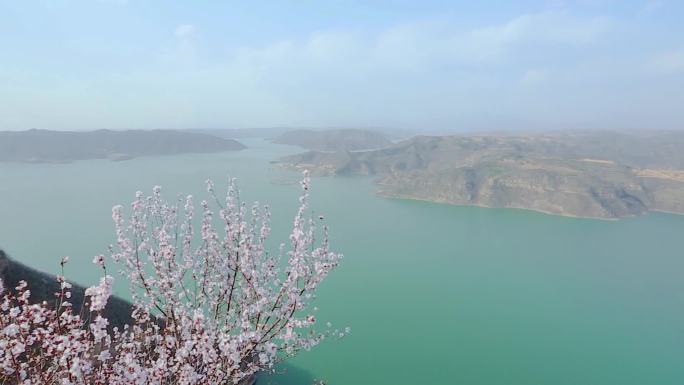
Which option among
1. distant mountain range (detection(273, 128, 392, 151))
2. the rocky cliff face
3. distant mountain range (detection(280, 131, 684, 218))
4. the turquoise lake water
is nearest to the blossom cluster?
the rocky cliff face

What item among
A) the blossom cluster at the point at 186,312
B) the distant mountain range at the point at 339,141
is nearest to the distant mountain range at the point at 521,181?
the distant mountain range at the point at 339,141

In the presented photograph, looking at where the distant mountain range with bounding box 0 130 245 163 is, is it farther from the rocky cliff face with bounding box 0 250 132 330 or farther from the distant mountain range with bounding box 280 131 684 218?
the rocky cliff face with bounding box 0 250 132 330

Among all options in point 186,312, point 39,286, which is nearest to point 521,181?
point 39,286

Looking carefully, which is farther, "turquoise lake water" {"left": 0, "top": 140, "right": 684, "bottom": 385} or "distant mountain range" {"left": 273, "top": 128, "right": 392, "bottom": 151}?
"distant mountain range" {"left": 273, "top": 128, "right": 392, "bottom": 151}

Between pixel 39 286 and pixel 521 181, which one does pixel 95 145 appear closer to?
pixel 521 181

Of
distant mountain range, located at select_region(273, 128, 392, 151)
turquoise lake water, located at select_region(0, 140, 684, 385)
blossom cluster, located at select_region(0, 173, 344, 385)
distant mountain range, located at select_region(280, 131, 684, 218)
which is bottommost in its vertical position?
turquoise lake water, located at select_region(0, 140, 684, 385)

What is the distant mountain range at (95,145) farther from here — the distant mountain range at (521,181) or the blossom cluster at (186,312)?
the blossom cluster at (186,312)

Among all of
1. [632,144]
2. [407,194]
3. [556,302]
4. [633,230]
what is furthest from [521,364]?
[632,144]
